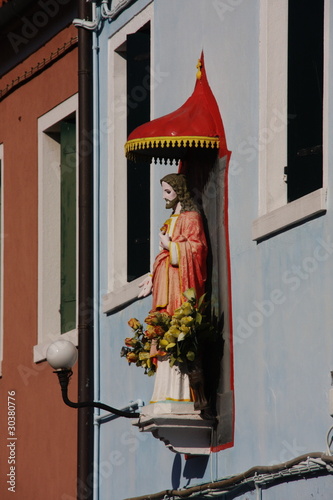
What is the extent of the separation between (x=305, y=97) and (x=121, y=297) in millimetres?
3249

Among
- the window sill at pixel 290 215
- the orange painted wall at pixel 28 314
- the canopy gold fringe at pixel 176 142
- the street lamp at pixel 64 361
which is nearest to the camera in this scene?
the window sill at pixel 290 215

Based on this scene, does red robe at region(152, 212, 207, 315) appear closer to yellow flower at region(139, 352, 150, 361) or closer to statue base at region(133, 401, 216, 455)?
yellow flower at region(139, 352, 150, 361)

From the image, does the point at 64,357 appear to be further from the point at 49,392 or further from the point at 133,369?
the point at 49,392

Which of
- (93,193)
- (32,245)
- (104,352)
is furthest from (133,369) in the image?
(32,245)

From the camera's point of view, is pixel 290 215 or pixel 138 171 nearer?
pixel 290 215

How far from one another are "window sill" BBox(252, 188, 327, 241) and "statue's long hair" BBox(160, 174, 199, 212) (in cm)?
84

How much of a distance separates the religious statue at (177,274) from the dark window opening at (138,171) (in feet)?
7.30

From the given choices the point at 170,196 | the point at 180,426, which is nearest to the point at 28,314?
the point at 170,196

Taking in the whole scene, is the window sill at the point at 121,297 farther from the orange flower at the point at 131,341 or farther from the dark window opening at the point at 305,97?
the dark window opening at the point at 305,97

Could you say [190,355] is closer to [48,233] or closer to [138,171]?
[138,171]

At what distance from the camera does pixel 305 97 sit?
13078 mm

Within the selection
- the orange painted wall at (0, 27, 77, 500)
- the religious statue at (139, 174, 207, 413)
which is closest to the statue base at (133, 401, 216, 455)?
the religious statue at (139, 174, 207, 413)

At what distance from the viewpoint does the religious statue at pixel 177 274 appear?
13.2m

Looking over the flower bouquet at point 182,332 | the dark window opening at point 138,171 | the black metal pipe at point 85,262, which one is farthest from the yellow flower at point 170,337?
the black metal pipe at point 85,262
